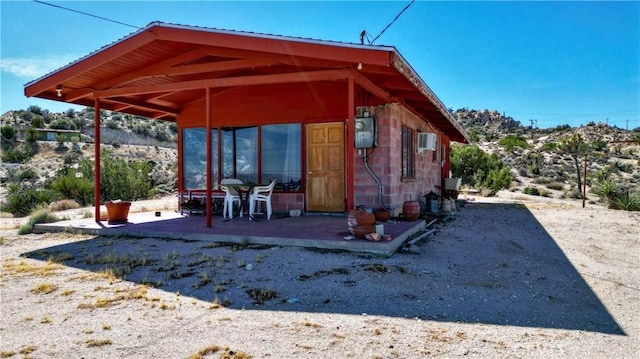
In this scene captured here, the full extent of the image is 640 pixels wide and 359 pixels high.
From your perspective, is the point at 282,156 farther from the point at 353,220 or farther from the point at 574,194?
the point at 574,194

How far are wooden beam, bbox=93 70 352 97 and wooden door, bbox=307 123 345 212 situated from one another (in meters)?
2.05

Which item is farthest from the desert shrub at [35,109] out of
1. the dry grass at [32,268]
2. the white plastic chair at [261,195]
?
the dry grass at [32,268]

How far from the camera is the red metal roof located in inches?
220

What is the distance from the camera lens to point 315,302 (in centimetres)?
344

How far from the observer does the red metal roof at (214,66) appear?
5.60m

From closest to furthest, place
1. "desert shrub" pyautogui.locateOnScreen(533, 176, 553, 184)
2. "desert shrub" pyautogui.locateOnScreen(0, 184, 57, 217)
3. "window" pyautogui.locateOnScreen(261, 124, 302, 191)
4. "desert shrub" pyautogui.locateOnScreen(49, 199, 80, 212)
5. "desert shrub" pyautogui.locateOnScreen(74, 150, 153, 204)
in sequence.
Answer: "window" pyautogui.locateOnScreen(261, 124, 302, 191) → "desert shrub" pyautogui.locateOnScreen(0, 184, 57, 217) → "desert shrub" pyautogui.locateOnScreen(49, 199, 80, 212) → "desert shrub" pyautogui.locateOnScreen(74, 150, 153, 204) → "desert shrub" pyautogui.locateOnScreen(533, 176, 553, 184)

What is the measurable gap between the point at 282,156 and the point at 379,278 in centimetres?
501

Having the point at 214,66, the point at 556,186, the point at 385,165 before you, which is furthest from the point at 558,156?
the point at 214,66

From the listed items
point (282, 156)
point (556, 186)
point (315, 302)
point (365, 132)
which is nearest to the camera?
point (315, 302)

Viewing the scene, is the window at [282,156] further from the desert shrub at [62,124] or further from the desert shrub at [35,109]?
the desert shrub at [35,109]

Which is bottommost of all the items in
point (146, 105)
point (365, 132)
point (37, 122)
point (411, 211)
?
point (411, 211)

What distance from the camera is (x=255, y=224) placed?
706 cm

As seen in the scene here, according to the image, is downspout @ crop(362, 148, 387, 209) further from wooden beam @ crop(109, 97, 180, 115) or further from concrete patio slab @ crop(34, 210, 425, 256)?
wooden beam @ crop(109, 97, 180, 115)

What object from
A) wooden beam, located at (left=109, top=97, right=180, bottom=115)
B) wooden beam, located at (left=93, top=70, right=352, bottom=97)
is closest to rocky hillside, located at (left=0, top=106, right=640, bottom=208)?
wooden beam, located at (left=109, top=97, right=180, bottom=115)
